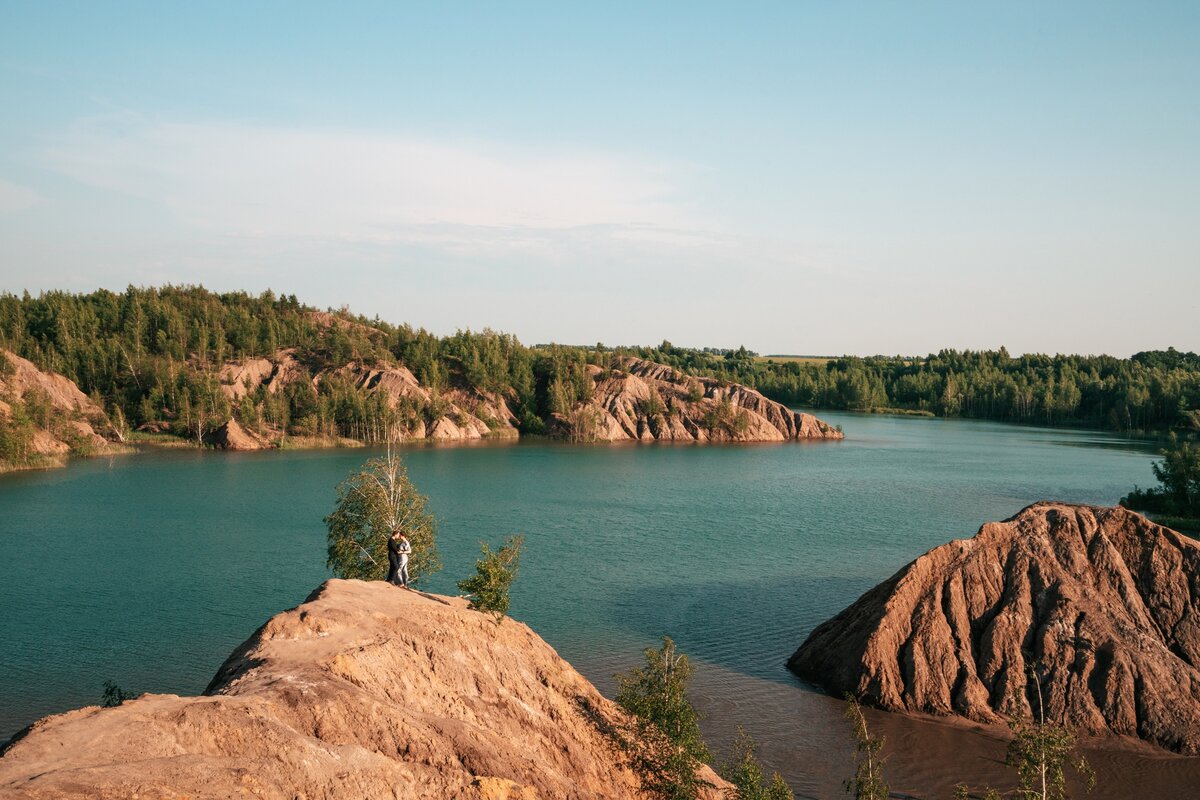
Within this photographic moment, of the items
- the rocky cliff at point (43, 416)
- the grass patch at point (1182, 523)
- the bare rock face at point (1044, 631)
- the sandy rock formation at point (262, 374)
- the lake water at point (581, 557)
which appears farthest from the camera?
the sandy rock formation at point (262, 374)

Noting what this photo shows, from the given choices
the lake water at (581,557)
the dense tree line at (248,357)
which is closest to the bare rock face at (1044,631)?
the lake water at (581,557)

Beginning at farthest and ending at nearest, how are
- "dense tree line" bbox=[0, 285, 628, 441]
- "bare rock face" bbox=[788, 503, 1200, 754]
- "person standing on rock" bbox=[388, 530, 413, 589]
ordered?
1. "dense tree line" bbox=[0, 285, 628, 441]
2. "bare rock face" bbox=[788, 503, 1200, 754]
3. "person standing on rock" bbox=[388, 530, 413, 589]

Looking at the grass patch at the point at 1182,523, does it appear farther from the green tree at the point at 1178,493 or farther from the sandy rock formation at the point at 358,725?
the sandy rock formation at the point at 358,725

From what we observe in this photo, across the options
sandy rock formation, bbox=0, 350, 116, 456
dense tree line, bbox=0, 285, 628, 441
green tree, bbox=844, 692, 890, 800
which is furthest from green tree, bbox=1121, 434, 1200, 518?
sandy rock formation, bbox=0, 350, 116, 456

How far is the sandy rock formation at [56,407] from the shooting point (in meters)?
107

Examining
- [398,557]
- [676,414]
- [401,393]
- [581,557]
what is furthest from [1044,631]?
[676,414]

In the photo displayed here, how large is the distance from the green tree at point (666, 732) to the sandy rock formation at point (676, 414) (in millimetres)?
124961

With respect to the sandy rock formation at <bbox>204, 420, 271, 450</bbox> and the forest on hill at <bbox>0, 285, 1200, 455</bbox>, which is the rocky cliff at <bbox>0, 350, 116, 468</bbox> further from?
the sandy rock formation at <bbox>204, 420, 271, 450</bbox>

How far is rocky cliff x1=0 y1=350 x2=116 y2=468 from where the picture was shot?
326 feet

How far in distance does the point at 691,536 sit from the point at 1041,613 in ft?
115

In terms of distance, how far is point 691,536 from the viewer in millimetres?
68000

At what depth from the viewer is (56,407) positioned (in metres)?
117

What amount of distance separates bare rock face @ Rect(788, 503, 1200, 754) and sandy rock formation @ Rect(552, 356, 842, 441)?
117m

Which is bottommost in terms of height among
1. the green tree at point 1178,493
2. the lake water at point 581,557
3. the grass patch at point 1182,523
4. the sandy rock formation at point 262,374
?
the lake water at point 581,557
